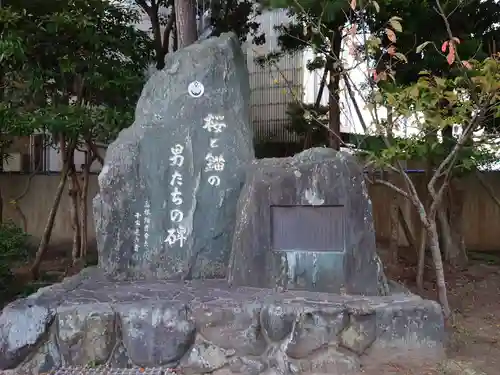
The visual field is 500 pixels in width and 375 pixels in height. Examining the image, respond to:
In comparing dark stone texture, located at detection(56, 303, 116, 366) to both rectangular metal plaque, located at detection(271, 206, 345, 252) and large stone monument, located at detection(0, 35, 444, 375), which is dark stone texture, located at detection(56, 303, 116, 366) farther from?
rectangular metal plaque, located at detection(271, 206, 345, 252)

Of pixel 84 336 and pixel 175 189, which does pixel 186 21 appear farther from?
pixel 84 336

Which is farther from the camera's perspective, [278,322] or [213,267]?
[213,267]

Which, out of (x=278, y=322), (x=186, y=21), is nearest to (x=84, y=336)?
(x=278, y=322)

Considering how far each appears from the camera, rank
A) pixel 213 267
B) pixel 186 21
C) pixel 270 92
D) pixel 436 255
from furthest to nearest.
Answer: pixel 270 92, pixel 186 21, pixel 213 267, pixel 436 255

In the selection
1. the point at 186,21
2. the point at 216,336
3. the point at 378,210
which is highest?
the point at 186,21

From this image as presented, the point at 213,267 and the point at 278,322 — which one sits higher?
the point at 213,267

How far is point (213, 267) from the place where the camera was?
547 centimetres

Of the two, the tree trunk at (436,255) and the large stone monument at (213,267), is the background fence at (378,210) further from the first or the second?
the large stone monument at (213,267)

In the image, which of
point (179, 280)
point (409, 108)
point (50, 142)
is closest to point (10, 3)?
point (50, 142)

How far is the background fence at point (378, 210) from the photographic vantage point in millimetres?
10852

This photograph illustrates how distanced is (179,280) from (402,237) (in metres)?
6.59

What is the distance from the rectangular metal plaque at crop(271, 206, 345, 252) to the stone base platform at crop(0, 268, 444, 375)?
618 mm

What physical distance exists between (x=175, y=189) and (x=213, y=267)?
876 millimetres

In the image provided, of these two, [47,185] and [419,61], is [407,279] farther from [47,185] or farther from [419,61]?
[47,185]
